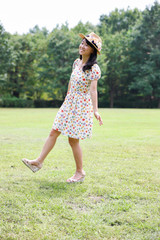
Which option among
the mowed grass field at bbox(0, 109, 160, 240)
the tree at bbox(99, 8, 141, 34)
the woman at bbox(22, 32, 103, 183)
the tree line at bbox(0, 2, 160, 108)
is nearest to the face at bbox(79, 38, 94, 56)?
the woman at bbox(22, 32, 103, 183)

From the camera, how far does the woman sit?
419 centimetres

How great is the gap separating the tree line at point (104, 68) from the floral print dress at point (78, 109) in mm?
39074

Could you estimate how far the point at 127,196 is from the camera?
362 centimetres

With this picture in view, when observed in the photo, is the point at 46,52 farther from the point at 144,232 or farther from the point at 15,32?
the point at 144,232

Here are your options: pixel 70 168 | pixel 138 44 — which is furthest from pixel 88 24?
pixel 70 168

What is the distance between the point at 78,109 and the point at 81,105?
0.07m

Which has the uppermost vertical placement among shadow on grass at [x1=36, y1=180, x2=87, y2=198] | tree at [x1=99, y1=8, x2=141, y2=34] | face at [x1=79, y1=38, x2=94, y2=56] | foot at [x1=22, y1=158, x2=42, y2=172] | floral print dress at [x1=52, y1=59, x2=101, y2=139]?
tree at [x1=99, y1=8, x2=141, y2=34]

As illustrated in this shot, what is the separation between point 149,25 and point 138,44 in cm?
350

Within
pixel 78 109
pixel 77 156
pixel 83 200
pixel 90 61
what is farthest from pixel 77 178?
pixel 90 61

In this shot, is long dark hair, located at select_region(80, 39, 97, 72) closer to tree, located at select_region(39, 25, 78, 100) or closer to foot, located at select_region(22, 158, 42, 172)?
foot, located at select_region(22, 158, 42, 172)

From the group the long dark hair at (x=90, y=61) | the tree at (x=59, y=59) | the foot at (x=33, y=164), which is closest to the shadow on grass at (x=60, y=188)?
the foot at (x=33, y=164)

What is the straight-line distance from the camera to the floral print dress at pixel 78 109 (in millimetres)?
4176

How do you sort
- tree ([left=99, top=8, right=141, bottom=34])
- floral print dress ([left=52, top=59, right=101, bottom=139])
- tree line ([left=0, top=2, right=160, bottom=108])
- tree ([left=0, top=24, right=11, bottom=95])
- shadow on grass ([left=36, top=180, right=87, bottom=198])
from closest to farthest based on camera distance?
shadow on grass ([left=36, top=180, right=87, bottom=198]), floral print dress ([left=52, top=59, right=101, bottom=139]), tree ([left=0, top=24, right=11, bottom=95]), tree line ([left=0, top=2, right=160, bottom=108]), tree ([left=99, top=8, right=141, bottom=34])

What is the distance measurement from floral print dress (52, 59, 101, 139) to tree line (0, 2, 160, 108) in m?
39.1
